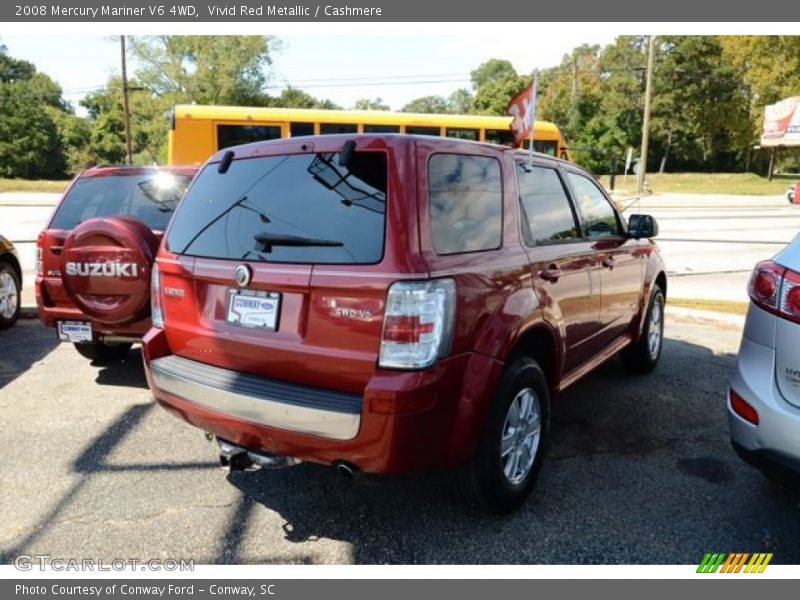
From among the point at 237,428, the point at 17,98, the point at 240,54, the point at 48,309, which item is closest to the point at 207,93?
the point at 240,54

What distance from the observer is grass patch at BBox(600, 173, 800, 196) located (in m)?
46.4

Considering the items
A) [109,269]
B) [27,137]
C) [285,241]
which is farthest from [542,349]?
[27,137]

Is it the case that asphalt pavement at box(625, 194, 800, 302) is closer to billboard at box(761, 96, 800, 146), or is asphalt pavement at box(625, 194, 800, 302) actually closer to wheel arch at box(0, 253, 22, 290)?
wheel arch at box(0, 253, 22, 290)

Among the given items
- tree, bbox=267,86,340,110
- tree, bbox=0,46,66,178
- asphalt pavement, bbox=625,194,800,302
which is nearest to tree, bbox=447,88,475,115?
tree, bbox=267,86,340,110

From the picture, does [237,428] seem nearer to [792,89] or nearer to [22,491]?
[22,491]

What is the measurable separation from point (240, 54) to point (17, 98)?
33.3m

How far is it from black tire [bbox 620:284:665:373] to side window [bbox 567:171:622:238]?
1.00 metres

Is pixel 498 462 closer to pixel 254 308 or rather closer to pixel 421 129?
pixel 254 308

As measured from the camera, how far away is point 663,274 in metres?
5.55

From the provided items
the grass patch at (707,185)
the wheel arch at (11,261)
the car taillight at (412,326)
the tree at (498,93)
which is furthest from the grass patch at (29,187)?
the car taillight at (412,326)

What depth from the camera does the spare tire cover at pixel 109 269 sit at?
14.8 feet

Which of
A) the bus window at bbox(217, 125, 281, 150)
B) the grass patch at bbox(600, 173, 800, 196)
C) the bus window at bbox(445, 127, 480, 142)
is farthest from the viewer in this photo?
the grass patch at bbox(600, 173, 800, 196)

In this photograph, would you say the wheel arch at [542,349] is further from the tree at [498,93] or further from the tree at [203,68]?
the tree at [498,93]

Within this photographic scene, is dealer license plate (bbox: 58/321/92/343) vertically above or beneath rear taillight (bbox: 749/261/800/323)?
beneath
